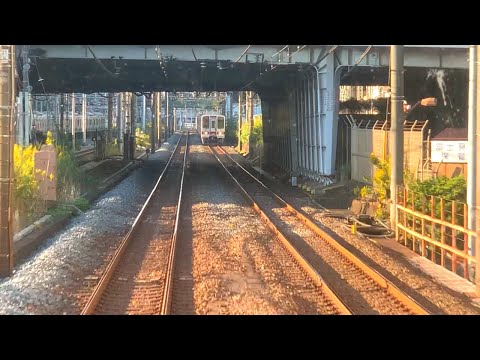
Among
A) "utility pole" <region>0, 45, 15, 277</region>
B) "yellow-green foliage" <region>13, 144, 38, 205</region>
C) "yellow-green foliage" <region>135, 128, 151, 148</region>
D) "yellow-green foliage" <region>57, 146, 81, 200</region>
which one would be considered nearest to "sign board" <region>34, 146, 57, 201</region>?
"yellow-green foliage" <region>13, 144, 38, 205</region>

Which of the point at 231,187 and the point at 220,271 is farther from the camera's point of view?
the point at 231,187

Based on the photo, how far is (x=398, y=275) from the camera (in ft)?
32.3

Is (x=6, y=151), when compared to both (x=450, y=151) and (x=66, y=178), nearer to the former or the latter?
(x=66, y=178)

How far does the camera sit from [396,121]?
13953 millimetres

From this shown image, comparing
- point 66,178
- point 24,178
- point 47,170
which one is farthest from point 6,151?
point 66,178

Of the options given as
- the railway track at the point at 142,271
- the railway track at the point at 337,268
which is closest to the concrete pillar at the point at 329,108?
the railway track at the point at 337,268

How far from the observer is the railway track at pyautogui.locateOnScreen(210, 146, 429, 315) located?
792 cm

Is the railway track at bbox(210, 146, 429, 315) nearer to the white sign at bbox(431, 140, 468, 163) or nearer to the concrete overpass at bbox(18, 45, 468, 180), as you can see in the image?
the white sign at bbox(431, 140, 468, 163)

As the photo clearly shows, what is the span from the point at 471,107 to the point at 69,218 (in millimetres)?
9924

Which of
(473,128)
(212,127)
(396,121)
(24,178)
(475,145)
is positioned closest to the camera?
(475,145)

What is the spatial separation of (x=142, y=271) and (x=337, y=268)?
3.13 m
